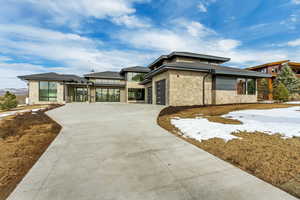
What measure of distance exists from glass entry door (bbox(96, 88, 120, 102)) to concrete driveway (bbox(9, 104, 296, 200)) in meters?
23.1

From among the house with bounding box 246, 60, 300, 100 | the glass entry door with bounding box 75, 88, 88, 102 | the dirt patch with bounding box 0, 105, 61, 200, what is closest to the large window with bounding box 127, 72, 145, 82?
the glass entry door with bounding box 75, 88, 88, 102

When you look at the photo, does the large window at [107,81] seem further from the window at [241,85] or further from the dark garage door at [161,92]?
the window at [241,85]

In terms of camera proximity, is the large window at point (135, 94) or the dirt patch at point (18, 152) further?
the large window at point (135, 94)

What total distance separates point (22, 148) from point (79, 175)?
9.43 ft

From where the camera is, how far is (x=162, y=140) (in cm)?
459

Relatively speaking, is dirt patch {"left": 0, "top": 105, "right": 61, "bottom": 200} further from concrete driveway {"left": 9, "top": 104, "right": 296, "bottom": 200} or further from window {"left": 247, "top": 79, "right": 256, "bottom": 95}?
window {"left": 247, "top": 79, "right": 256, "bottom": 95}

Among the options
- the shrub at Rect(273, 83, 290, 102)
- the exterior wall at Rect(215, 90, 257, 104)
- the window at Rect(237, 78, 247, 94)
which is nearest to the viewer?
the exterior wall at Rect(215, 90, 257, 104)

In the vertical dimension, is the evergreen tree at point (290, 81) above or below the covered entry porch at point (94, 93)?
above

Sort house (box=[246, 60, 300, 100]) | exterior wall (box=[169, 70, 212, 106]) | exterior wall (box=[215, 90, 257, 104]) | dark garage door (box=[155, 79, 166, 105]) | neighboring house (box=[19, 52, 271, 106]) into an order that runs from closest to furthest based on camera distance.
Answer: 1. exterior wall (box=[169, 70, 212, 106])
2. neighboring house (box=[19, 52, 271, 106])
3. dark garage door (box=[155, 79, 166, 105])
4. exterior wall (box=[215, 90, 257, 104])
5. house (box=[246, 60, 300, 100])

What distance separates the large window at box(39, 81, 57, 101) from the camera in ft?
72.7

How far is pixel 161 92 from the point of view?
49.6 feet

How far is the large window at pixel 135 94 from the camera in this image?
25.6m

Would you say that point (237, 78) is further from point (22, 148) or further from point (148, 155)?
point (22, 148)

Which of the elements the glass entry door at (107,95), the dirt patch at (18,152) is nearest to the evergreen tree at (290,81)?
the glass entry door at (107,95)
